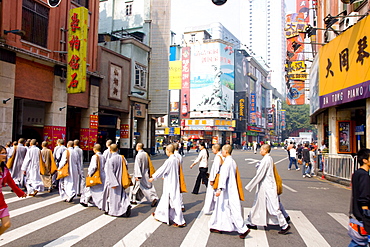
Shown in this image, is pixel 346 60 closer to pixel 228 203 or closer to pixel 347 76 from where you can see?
pixel 347 76

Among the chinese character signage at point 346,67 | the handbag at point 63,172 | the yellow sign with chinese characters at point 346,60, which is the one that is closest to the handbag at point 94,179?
the handbag at point 63,172

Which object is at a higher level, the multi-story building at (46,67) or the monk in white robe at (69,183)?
the multi-story building at (46,67)

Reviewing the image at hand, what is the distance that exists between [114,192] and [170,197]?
139cm

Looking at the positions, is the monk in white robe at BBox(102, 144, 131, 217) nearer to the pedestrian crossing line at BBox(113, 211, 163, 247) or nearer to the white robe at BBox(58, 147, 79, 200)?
the pedestrian crossing line at BBox(113, 211, 163, 247)

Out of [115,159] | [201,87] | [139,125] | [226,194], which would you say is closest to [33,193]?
[115,159]

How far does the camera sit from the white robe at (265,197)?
19.0ft

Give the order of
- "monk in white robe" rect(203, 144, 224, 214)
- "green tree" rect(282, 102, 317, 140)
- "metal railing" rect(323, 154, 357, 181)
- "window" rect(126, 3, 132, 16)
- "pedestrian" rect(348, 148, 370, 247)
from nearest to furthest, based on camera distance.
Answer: "pedestrian" rect(348, 148, 370, 247) < "monk in white robe" rect(203, 144, 224, 214) < "metal railing" rect(323, 154, 357, 181) < "window" rect(126, 3, 132, 16) < "green tree" rect(282, 102, 317, 140)

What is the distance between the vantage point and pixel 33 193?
8992 mm

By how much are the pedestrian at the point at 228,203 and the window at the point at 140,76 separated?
70.7 ft

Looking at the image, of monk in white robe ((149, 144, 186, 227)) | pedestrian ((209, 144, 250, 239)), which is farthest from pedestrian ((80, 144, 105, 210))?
pedestrian ((209, 144, 250, 239))

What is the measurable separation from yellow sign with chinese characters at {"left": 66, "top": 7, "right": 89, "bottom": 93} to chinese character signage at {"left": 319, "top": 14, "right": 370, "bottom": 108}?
1350cm

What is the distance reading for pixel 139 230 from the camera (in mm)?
5770

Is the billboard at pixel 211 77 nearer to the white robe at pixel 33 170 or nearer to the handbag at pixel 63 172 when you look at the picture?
the white robe at pixel 33 170

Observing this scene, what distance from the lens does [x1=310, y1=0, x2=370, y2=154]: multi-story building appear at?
11.4m
